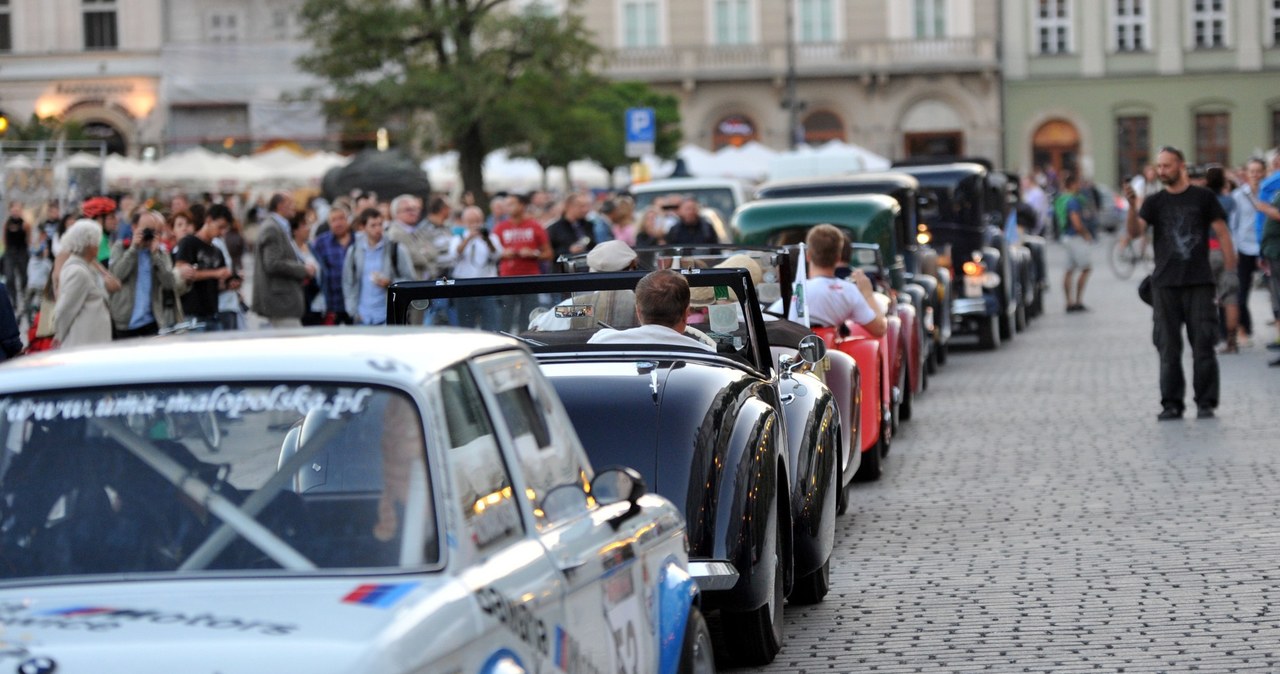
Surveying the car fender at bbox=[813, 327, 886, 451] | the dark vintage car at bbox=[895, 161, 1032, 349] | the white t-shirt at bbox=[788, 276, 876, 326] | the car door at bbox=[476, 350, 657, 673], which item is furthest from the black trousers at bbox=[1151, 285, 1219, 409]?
the car door at bbox=[476, 350, 657, 673]

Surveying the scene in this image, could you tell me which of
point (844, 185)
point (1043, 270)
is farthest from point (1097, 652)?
point (1043, 270)

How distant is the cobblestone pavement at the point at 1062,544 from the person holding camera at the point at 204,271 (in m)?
5.38

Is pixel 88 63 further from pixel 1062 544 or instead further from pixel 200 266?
pixel 1062 544

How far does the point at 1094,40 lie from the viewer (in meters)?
69.8

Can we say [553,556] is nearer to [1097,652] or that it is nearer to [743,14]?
[1097,652]

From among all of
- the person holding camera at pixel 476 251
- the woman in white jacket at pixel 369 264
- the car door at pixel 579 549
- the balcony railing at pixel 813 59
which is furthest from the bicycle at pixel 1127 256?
the car door at pixel 579 549

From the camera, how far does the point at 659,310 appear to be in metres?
7.74

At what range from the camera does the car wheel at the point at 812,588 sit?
7.98 metres

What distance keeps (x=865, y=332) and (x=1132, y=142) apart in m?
60.2

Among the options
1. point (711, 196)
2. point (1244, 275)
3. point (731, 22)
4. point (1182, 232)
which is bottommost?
point (1244, 275)

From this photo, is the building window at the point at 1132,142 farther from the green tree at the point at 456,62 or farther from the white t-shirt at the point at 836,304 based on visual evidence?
the white t-shirt at the point at 836,304

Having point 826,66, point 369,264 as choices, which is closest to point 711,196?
point 369,264

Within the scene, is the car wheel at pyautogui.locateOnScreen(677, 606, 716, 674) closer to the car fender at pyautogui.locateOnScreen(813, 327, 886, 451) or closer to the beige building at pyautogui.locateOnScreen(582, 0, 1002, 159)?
the car fender at pyautogui.locateOnScreen(813, 327, 886, 451)

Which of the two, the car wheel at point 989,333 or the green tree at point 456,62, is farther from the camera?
the green tree at point 456,62
